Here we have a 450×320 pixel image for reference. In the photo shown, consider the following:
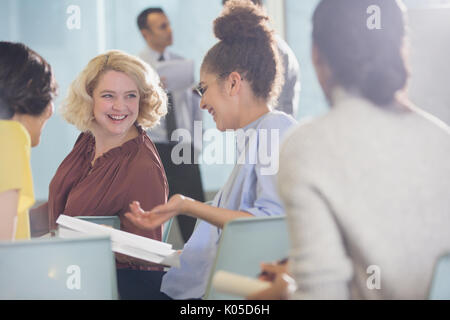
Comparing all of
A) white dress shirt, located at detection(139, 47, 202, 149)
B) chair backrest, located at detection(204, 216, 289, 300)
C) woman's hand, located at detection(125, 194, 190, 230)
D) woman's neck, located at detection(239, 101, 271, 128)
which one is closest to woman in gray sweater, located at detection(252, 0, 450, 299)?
chair backrest, located at detection(204, 216, 289, 300)

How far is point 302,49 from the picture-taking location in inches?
134

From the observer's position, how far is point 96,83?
7.02 ft

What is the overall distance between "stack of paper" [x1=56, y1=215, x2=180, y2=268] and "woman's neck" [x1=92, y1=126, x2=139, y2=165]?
0.53m

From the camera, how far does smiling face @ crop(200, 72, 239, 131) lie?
180cm

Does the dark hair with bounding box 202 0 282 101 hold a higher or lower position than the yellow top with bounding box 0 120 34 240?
higher

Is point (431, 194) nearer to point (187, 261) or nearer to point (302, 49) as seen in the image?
point (187, 261)

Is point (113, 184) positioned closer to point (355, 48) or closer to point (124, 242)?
point (124, 242)

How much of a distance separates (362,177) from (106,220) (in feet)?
3.51

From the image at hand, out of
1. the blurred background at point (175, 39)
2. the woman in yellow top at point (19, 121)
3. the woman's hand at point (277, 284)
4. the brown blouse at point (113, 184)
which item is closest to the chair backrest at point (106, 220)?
the brown blouse at point (113, 184)

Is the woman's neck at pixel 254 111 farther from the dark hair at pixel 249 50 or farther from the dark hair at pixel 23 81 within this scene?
the dark hair at pixel 23 81

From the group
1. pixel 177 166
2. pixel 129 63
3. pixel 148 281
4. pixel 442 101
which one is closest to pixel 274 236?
pixel 148 281

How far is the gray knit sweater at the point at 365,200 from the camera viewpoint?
118cm

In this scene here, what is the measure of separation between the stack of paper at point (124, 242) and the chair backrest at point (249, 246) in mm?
185

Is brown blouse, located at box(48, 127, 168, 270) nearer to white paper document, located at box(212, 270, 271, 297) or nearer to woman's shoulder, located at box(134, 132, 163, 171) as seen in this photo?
woman's shoulder, located at box(134, 132, 163, 171)
